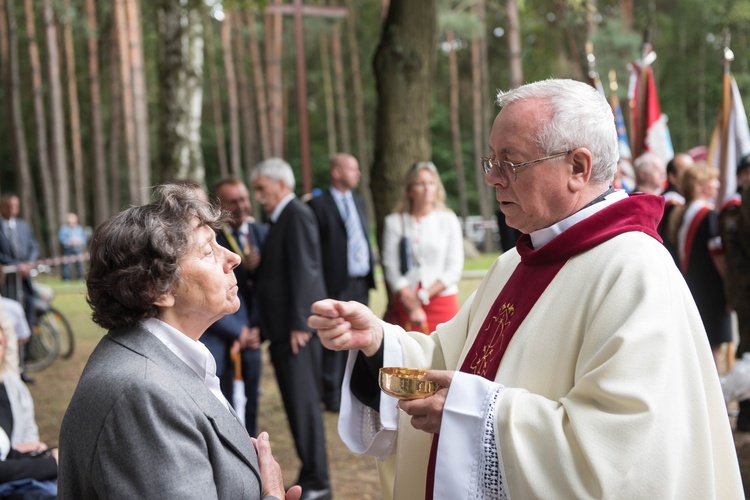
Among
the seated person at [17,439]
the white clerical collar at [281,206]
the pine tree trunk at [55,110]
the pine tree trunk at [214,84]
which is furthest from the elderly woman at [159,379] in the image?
the pine tree trunk at [214,84]

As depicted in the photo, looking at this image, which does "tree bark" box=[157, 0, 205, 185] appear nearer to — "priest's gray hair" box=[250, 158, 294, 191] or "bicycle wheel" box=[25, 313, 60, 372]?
"bicycle wheel" box=[25, 313, 60, 372]

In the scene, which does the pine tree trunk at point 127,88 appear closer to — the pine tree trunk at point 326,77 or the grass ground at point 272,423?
the grass ground at point 272,423

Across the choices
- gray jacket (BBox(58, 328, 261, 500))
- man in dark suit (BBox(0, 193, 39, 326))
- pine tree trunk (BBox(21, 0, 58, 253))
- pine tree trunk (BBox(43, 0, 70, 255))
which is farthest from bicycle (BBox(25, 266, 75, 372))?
pine tree trunk (BBox(21, 0, 58, 253))

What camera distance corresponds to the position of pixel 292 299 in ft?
18.2

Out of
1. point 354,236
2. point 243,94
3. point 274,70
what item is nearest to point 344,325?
point 354,236

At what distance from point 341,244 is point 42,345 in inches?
193

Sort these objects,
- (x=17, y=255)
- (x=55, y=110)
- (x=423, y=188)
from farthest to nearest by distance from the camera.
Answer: (x=55, y=110) → (x=17, y=255) → (x=423, y=188)

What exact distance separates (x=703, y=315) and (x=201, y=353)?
5714 mm

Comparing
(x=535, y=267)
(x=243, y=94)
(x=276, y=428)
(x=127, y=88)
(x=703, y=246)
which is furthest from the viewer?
(x=243, y=94)

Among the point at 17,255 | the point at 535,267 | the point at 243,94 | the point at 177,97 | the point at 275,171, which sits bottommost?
the point at 17,255

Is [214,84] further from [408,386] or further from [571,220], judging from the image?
[408,386]

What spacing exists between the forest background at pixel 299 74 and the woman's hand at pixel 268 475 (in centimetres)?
528

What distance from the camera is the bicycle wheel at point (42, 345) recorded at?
10094mm

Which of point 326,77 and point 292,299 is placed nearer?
point 292,299
